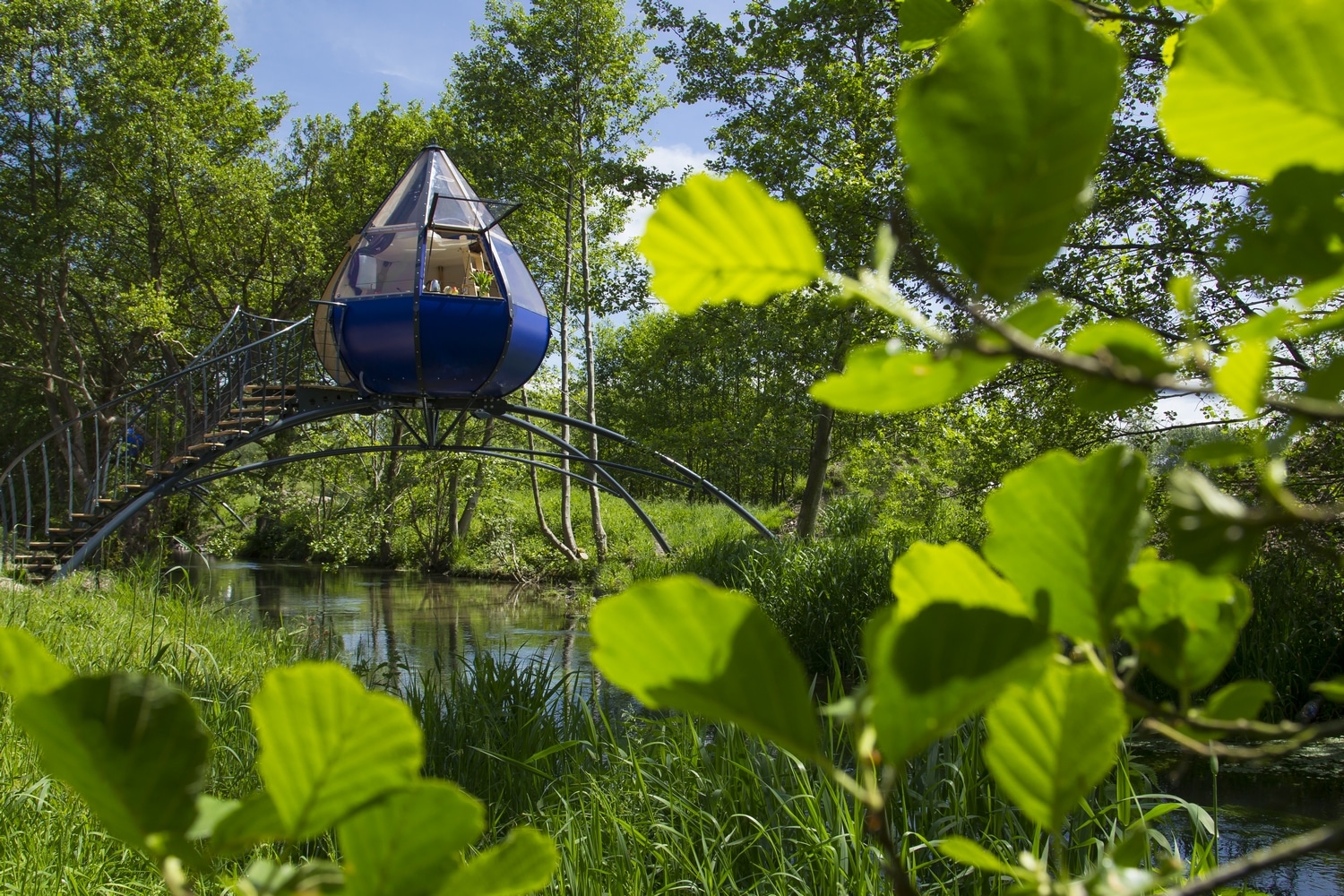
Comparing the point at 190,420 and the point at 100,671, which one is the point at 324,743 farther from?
the point at 190,420

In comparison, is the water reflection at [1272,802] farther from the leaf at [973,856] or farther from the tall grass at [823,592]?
the leaf at [973,856]

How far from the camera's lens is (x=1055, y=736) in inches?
9.5

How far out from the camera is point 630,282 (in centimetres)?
1384

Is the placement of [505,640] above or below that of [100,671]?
below

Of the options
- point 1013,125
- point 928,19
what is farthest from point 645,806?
point 1013,125

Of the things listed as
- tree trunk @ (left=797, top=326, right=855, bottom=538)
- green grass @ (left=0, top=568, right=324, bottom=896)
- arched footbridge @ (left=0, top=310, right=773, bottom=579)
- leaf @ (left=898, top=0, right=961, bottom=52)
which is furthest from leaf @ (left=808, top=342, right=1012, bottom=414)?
tree trunk @ (left=797, top=326, right=855, bottom=538)

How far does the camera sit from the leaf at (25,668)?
183 millimetres

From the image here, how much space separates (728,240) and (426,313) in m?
7.30

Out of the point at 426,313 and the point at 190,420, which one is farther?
the point at 190,420

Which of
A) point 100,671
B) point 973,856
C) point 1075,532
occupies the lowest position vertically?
point 100,671

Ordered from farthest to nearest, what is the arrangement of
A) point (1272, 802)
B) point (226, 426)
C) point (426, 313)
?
1. point (226, 426)
2. point (426, 313)
3. point (1272, 802)

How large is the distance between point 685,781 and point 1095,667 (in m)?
2.83

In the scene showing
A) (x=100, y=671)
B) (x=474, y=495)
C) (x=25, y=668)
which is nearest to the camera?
(x=25, y=668)

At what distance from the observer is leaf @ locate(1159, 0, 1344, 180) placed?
0.62 ft
